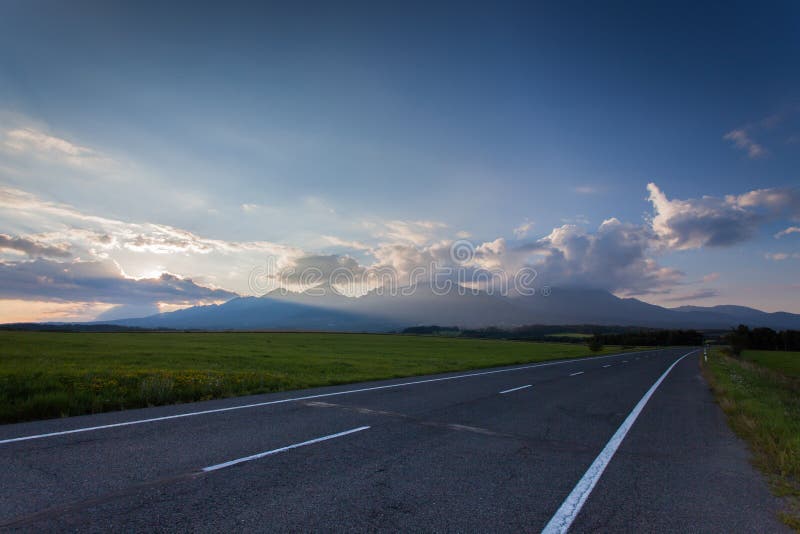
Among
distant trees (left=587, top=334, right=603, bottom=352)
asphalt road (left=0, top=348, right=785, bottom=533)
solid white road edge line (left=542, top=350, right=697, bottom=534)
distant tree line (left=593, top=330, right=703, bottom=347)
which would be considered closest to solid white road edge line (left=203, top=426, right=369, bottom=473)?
asphalt road (left=0, top=348, right=785, bottom=533)

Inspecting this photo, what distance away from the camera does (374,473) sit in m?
5.64

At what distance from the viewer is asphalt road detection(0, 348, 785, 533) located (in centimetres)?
430

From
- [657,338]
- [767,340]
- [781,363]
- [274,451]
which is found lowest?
[781,363]

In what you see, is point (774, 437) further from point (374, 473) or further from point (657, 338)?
point (657, 338)

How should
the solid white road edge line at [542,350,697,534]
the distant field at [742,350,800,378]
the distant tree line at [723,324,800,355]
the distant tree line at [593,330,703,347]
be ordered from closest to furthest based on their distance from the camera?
the solid white road edge line at [542,350,697,534], the distant field at [742,350,800,378], the distant tree line at [723,324,800,355], the distant tree line at [593,330,703,347]

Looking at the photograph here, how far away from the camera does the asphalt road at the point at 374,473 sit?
4.30 m

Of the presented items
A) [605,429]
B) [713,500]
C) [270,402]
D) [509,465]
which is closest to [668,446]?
[605,429]

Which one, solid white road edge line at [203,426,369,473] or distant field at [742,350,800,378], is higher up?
solid white road edge line at [203,426,369,473]

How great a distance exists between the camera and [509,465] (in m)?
6.21

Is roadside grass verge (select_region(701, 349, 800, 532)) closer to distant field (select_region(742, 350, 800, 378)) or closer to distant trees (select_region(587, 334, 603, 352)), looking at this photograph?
distant field (select_region(742, 350, 800, 378))

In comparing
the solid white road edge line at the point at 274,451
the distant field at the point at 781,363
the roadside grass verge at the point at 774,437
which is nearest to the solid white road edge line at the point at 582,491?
the roadside grass verge at the point at 774,437

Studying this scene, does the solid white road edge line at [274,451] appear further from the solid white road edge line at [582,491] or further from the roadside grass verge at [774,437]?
the roadside grass verge at [774,437]

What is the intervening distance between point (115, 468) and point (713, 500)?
306 inches

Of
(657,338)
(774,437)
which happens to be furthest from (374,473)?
(657,338)
